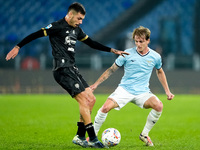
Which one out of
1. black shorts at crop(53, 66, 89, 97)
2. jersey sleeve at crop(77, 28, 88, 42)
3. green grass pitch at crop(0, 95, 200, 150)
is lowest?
green grass pitch at crop(0, 95, 200, 150)

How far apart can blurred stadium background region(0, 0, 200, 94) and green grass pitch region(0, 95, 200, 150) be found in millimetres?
8140

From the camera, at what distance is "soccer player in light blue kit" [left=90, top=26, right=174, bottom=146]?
716 centimetres

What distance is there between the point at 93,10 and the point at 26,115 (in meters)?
21.2

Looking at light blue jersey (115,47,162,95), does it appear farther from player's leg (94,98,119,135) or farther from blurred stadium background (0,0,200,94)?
blurred stadium background (0,0,200,94)

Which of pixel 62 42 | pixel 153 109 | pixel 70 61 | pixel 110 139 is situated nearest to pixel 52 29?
pixel 62 42

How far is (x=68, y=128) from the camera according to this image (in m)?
9.81

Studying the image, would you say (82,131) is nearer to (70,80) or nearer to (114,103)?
(114,103)

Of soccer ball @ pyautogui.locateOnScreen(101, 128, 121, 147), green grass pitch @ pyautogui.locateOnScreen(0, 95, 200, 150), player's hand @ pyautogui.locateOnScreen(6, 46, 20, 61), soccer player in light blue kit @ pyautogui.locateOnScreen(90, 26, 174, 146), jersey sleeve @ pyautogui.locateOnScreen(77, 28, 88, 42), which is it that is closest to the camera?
player's hand @ pyautogui.locateOnScreen(6, 46, 20, 61)

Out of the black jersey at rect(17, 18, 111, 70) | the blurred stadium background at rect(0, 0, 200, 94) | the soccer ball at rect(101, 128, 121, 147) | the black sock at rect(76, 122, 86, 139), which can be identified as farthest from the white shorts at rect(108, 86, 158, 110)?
the blurred stadium background at rect(0, 0, 200, 94)

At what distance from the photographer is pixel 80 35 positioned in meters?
7.06

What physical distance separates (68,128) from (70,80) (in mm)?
3232

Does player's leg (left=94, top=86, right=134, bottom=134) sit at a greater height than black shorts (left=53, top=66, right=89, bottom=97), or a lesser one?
lesser

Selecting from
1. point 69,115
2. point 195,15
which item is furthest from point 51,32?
point 195,15

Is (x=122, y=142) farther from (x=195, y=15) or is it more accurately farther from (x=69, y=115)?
(x=195, y=15)
